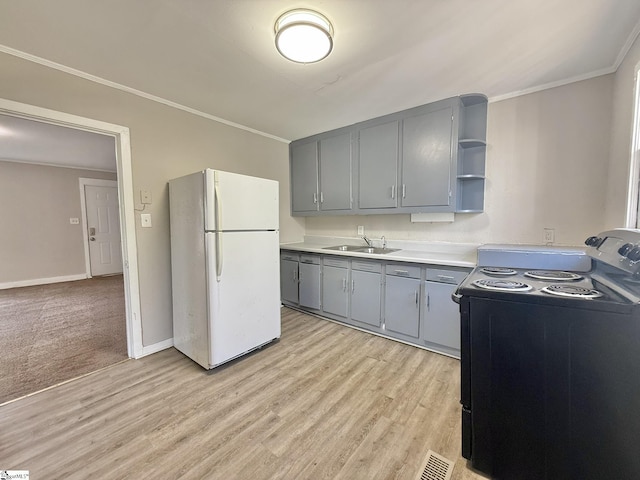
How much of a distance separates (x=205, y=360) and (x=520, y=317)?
7.37 feet

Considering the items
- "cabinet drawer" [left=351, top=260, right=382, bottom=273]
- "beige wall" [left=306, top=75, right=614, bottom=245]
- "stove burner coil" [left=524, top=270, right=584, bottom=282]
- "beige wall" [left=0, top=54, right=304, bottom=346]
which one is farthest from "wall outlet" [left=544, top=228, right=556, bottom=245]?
"beige wall" [left=0, top=54, right=304, bottom=346]

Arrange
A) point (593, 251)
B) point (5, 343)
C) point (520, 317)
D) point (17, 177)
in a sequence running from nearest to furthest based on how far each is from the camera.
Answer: point (520, 317), point (593, 251), point (5, 343), point (17, 177)

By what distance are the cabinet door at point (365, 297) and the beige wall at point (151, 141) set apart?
1.92 metres

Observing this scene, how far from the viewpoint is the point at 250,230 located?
8.02 feet

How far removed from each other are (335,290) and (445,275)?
1260 mm

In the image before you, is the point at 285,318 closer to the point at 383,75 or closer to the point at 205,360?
the point at 205,360

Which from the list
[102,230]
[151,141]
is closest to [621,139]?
[151,141]

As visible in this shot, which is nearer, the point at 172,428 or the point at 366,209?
the point at 172,428

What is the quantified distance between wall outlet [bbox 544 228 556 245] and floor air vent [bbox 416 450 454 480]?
202cm

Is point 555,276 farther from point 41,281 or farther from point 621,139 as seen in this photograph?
point 41,281

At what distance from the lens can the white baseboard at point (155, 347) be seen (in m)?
2.53

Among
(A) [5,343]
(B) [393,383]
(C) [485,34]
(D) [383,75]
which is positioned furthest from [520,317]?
(A) [5,343]

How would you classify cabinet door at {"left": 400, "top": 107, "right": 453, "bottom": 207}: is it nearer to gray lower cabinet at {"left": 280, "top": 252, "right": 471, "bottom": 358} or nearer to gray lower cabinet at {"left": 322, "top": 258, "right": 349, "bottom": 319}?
gray lower cabinet at {"left": 280, "top": 252, "right": 471, "bottom": 358}

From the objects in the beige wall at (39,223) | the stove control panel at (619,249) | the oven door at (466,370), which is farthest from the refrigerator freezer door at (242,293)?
the beige wall at (39,223)
